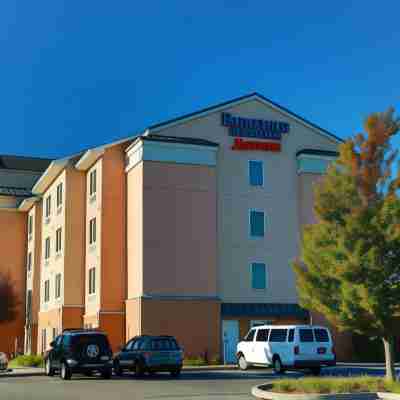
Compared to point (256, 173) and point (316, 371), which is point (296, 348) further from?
point (256, 173)

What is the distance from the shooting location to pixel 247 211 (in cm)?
4138

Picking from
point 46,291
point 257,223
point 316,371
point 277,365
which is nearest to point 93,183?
point 257,223

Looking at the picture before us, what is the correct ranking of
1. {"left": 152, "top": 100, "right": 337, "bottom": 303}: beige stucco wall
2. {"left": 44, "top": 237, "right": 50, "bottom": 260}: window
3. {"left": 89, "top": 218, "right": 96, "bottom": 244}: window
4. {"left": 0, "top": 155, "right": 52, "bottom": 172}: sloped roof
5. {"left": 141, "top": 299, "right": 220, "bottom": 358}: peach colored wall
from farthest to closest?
{"left": 0, "top": 155, "right": 52, "bottom": 172}: sloped roof → {"left": 44, "top": 237, "right": 50, "bottom": 260}: window → {"left": 89, "top": 218, "right": 96, "bottom": 244}: window → {"left": 152, "top": 100, "right": 337, "bottom": 303}: beige stucco wall → {"left": 141, "top": 299, "right": 220, "bottom": 358}: peach colored wall

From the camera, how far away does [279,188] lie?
42.2 metres

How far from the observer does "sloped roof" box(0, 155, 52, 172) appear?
63950mm

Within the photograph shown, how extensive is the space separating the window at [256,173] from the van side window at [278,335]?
45.2ft

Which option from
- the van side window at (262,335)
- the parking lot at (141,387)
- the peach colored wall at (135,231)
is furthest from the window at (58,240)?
the van side window at (262,335)

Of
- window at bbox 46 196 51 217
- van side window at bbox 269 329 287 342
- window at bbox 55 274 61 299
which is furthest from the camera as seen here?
window at bbox 46 196 51 217

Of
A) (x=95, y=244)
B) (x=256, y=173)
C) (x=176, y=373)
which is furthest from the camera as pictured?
(x=95, y=244)

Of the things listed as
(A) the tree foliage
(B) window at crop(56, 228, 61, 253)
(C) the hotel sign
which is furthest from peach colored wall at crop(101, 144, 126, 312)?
(A) the tree foliage

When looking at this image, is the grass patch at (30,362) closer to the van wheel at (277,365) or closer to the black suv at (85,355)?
the black suv at (85,355)

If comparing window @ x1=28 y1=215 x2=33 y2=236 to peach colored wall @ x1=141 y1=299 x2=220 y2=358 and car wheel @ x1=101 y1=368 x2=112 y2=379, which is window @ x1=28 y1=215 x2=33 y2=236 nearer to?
peach colored wall @ x1=141 y1=299 x2=220 y2=358

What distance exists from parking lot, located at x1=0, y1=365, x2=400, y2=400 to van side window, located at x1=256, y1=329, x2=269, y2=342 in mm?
1341

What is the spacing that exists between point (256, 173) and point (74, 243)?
12.2 metres
